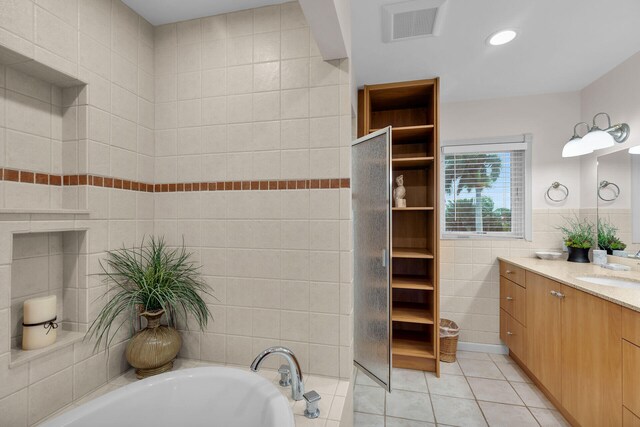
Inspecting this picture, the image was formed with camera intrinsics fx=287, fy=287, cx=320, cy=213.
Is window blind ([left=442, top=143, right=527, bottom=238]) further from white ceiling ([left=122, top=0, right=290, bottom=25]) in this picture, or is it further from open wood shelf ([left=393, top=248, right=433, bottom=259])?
white ceiling ([left=122, top=0, right=290, bottom=25])

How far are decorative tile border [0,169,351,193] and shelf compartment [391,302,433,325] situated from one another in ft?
4.92

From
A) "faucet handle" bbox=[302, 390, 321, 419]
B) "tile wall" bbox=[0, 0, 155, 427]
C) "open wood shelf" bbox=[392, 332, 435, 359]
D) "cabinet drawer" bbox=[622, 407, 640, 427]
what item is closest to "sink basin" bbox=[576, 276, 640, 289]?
"cabinet drawer" bbox=[622, 407, 640, 427]

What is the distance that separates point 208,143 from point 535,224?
2932mm

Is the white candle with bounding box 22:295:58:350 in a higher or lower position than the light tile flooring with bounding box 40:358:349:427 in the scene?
higher

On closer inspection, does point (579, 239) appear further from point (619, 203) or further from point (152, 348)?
point (152, 348)

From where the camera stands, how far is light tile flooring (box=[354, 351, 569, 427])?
1853 mm

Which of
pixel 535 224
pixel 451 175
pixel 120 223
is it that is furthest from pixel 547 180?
pixel 120 223

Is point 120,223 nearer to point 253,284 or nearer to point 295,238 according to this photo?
point 253,284

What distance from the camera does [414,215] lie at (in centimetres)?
286

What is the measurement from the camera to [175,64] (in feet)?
5.67

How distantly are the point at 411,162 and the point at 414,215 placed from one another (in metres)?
0.57

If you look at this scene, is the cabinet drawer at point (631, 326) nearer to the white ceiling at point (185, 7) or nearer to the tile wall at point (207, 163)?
the tile wall at point (207, 163)

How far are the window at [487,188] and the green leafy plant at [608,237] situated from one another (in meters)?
0.50

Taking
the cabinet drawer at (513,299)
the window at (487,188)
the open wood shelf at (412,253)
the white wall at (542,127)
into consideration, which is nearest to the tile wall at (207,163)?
the open wood shelf at (412,253)
